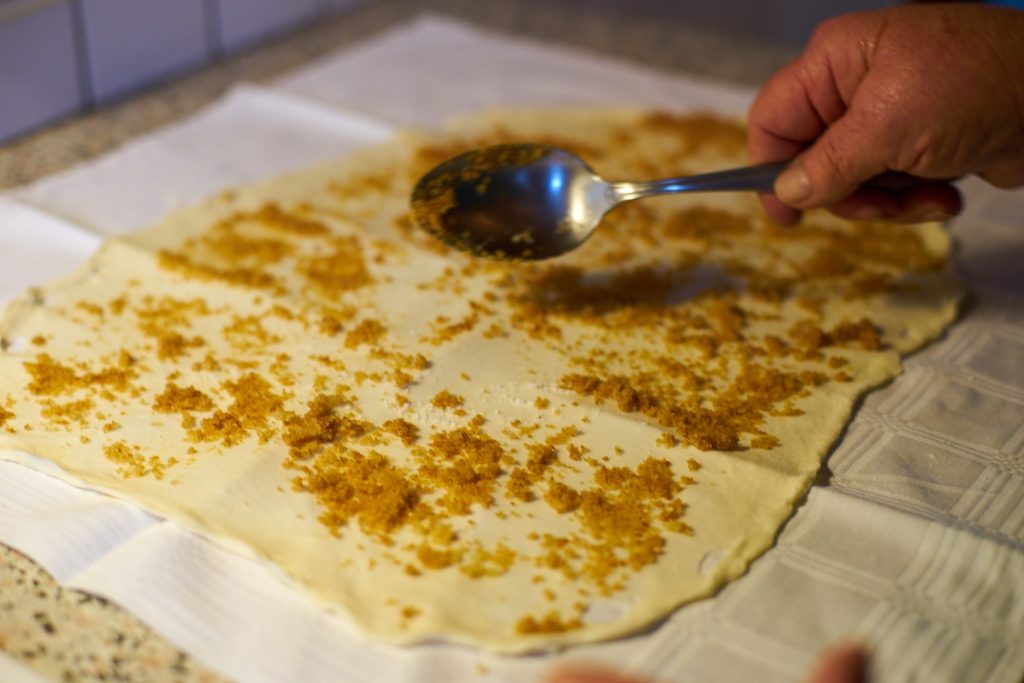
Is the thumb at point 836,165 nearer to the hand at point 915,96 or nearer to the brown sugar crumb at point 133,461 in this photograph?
the hand at point 915,96

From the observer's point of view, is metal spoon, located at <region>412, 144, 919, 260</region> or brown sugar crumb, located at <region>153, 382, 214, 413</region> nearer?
brown sugar crumb, located at <region>153, 382, 214, 413</region>

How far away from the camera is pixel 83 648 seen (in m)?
0.59

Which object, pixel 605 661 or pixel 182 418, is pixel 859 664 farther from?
pixel 182 418

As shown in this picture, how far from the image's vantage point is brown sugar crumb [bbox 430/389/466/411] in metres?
0.77

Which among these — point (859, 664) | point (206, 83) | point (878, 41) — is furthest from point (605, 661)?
point (206, 83)

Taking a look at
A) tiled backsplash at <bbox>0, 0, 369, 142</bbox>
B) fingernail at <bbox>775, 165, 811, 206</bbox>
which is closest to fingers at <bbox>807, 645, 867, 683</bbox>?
fingernail at <bbox>775, 165, 811, 206</bbox>

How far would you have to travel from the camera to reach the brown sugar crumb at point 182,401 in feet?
2.48

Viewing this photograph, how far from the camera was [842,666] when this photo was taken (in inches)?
22.3

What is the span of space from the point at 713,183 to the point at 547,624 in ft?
1.32

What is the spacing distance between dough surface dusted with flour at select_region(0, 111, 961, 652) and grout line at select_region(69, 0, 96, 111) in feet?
1.02

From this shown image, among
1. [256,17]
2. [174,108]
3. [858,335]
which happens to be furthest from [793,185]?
[256,17]

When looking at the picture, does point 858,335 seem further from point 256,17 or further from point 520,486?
point 256,17

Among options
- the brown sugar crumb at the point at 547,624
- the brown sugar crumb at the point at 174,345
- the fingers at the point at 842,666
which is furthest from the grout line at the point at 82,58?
the fingers at the point at 842,666

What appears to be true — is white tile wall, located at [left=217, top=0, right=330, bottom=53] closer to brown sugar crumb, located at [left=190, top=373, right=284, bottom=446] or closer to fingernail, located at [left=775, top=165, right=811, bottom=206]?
brown sugar crumb, located at [left=190, top=373, right=284, bottom=446]
